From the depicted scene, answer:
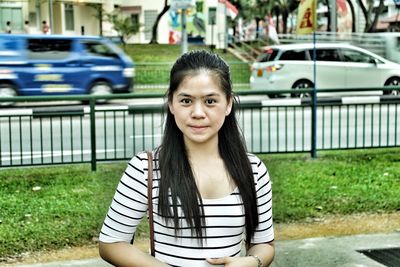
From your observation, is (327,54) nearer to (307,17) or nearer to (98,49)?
(98,49)

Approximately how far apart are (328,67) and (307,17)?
33.8 ft

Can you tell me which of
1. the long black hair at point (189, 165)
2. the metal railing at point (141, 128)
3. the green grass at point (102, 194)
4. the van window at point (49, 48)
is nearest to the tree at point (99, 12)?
the van window at point (49, 48)

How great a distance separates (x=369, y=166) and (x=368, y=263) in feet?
11.7

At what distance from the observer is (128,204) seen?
7.04 feet

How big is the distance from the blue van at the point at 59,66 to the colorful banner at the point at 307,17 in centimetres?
979

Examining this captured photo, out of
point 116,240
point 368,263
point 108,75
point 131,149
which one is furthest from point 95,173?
point 108,75

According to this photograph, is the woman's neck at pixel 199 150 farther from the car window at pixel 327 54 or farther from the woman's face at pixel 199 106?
the car window at pixel 327 54

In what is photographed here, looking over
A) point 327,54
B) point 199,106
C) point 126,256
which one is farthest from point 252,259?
point 327,54

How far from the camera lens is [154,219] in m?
2.14

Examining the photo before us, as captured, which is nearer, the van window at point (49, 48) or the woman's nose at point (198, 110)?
the woman's nose at point (198, 110)

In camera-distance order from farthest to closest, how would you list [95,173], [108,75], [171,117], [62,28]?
[62,28] < [108,75] < [95,173] < [171,117]

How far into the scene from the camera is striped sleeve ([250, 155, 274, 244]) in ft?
7.31

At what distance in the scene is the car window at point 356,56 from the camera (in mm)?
19344

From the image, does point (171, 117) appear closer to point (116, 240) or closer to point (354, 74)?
point (116, 240)
